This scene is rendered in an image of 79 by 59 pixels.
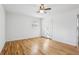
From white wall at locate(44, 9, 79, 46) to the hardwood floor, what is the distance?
0.09 meters

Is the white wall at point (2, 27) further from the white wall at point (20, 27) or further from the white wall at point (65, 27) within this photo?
the white wall at point (65, 27)

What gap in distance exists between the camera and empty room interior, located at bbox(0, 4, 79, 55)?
136 cm

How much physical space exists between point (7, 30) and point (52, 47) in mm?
732

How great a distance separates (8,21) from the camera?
139 cm

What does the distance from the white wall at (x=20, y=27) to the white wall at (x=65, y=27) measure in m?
0.22

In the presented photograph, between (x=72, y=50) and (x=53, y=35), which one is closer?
(x=72, y=50)

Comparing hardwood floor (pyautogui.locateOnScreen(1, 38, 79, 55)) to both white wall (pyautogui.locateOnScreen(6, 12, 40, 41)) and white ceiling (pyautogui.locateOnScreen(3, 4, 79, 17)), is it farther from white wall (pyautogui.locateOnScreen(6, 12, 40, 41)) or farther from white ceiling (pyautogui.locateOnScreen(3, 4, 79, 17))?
white ceiling (pyautogui.locateOnScreen(3, 4, 79, 17))

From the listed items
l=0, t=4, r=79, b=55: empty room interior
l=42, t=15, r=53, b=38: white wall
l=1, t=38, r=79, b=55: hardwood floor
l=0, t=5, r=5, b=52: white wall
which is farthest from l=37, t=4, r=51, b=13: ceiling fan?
l=0, t=5, r=5, b=52: white wall

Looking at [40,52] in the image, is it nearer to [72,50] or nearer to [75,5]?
[72,50]

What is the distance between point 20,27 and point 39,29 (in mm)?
301

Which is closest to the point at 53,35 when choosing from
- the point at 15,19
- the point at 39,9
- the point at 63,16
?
the point at 63,16

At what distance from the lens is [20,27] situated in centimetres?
144

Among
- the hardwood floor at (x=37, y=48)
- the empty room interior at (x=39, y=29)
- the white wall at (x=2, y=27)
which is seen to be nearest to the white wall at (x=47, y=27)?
the empty room interior at (x=39, y=29)

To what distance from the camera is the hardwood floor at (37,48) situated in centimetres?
137
